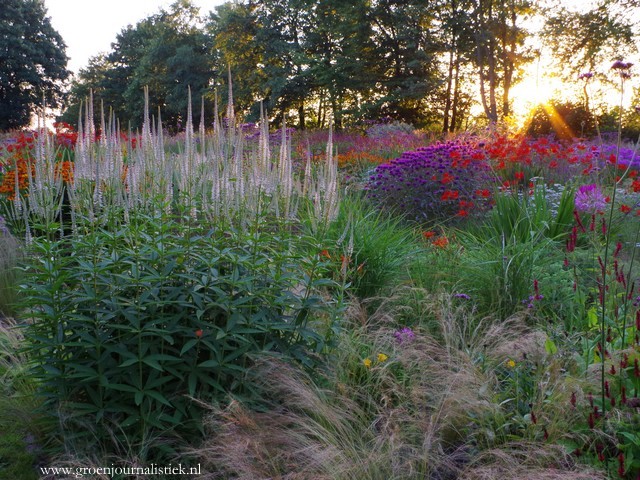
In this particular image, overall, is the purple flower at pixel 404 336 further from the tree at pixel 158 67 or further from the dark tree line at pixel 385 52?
the tree at pixel 158 67

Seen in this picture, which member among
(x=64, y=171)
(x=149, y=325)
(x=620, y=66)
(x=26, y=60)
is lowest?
(x=149, y=325)

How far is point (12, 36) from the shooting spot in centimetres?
3806

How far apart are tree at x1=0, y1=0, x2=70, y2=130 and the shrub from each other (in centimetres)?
4003

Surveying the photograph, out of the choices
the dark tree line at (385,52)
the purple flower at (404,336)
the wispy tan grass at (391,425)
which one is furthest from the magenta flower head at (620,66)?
the dark tree line at (385,52)

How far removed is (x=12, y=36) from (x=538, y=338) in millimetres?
43528

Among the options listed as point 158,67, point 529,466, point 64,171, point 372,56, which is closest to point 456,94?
point 372,56

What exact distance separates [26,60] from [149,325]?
43.6 meters

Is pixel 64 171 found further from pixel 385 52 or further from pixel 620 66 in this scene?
pixel 385 52

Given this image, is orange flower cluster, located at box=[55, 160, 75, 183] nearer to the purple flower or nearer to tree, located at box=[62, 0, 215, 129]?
the purple flower

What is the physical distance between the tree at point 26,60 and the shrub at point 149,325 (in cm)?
4003

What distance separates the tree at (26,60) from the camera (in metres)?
38.3

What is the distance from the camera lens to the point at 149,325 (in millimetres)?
2812

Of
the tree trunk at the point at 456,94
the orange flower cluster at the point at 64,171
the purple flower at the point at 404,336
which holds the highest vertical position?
the tree trunk at the point at 456,94

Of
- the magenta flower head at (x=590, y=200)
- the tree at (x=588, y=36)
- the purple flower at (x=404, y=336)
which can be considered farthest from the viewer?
the tree at (x=588, y=36)
